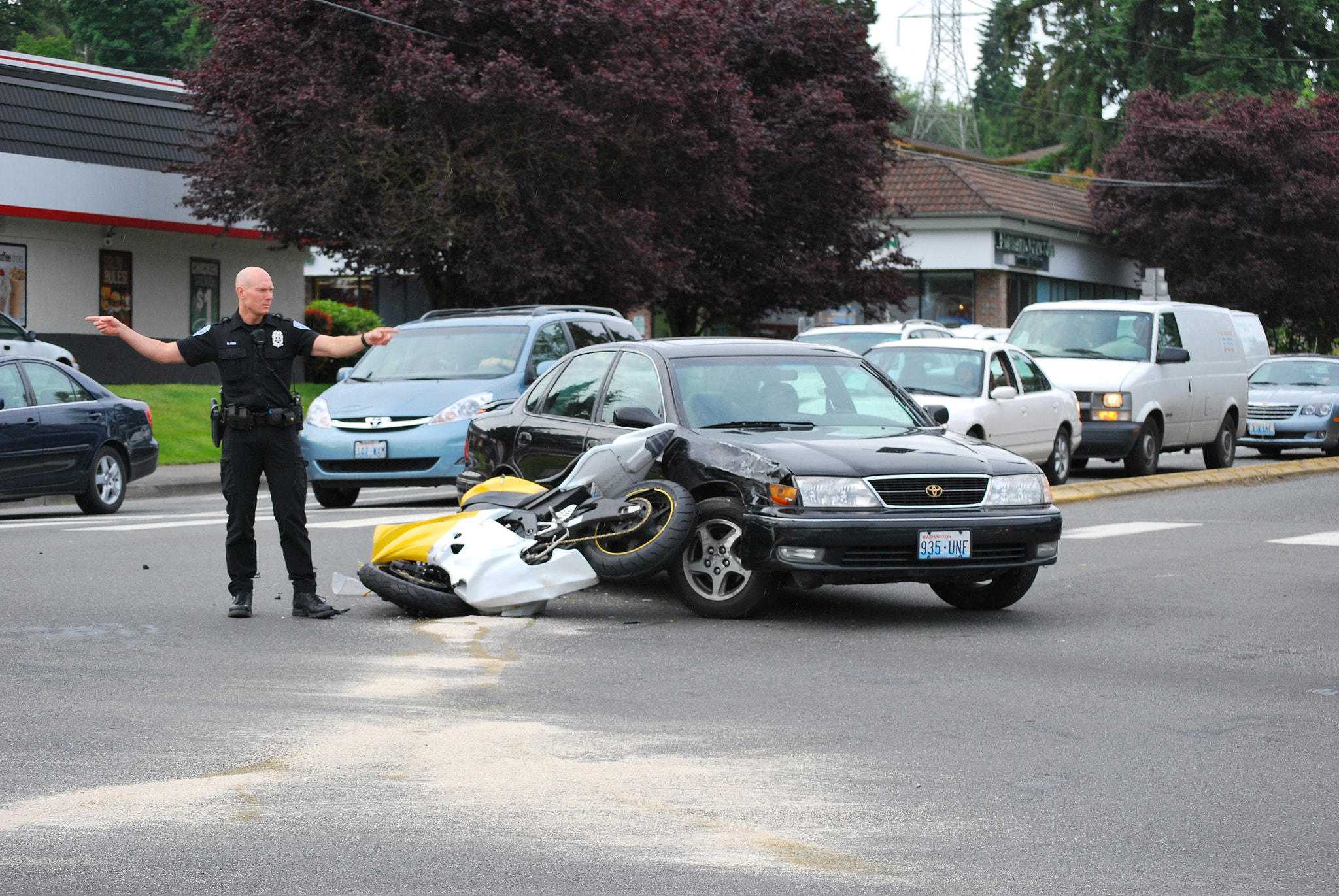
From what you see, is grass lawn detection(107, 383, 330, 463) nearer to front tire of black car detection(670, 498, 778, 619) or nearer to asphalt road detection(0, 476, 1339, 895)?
asphalt road detection(0, 476, 1339, 895)

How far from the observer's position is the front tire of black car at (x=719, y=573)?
9.53m

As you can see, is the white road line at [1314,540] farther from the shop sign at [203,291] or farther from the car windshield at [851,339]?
the shop sign at [203,291]

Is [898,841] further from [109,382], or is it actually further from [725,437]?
[109,382]

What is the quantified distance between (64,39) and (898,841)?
7806cm

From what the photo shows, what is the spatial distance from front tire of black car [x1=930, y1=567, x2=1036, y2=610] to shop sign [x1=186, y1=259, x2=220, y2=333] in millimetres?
26652

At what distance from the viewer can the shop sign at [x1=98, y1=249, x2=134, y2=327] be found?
109ft

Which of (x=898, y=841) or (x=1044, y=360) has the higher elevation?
(x=1044, y=360)

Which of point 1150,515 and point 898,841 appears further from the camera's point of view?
point 1150,515

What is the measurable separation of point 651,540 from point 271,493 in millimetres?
2022

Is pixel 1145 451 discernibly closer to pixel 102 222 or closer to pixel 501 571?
pixel 501 571

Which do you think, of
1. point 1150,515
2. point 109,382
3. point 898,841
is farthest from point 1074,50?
point 898,841

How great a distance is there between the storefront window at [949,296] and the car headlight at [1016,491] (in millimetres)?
44016

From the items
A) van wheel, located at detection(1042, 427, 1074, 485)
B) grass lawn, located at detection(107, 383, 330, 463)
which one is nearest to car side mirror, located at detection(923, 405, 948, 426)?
van wheel, located at detection(1042, 427, 1074, 485)

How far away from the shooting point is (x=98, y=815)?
554 cm
